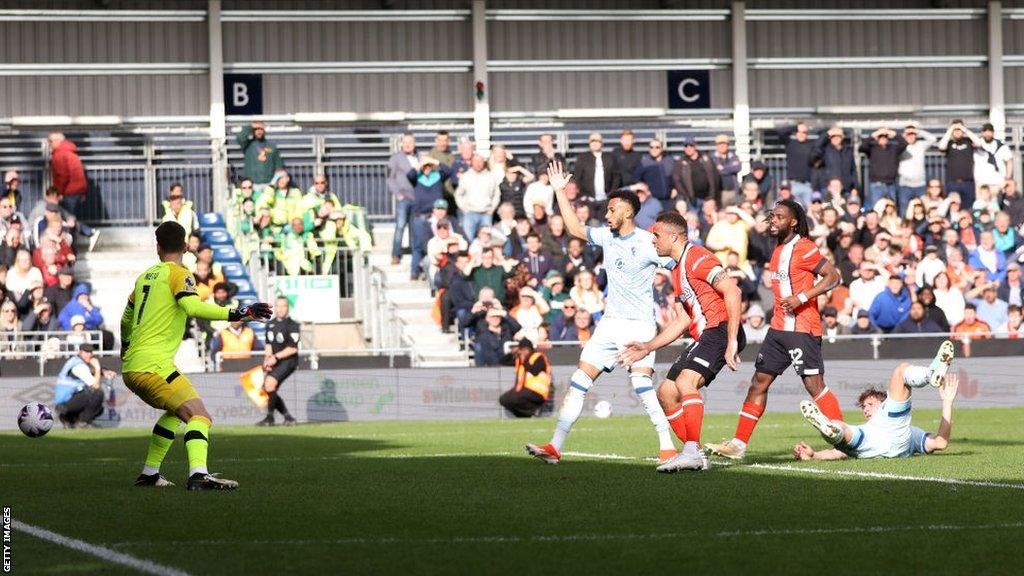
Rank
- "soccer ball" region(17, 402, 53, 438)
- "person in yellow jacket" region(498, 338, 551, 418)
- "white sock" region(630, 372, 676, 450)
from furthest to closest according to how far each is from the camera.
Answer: "person in yellow jacket" region(498, 338, 551, 418)
"soccer ball" region(17, 402, 53, 438)
"white sock" region(630, 372, 676, 450)

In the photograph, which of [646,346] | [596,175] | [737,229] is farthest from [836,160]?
[646,346]

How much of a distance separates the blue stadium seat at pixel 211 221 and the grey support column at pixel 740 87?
11.0m

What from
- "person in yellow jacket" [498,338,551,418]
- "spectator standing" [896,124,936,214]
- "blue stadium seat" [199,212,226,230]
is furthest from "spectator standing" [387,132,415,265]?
"spectator standing" [896,124,936,214]

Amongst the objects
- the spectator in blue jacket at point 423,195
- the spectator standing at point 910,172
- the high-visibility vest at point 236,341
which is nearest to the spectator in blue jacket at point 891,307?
the spectator standing at point 910,172

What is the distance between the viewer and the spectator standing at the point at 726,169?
Result: 102 feet

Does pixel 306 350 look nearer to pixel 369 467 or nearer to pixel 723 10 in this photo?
pixel 369 467

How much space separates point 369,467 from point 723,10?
24.4 m

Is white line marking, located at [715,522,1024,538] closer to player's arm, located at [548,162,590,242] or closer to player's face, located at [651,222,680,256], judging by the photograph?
player's face, located at [651,222,680,256]

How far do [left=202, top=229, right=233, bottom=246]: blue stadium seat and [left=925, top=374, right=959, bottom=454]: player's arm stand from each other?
1743cm

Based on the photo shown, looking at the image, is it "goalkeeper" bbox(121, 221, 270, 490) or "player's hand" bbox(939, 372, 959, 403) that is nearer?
"goalkeeper" bbox(121, 221, 270, 490)

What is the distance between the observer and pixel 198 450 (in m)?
12.0

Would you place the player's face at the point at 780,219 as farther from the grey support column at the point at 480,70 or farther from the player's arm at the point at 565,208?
the grey support column at the point at 480,70

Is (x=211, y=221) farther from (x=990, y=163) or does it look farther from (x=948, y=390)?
(x=948, y=390)

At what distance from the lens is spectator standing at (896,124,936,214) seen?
31.8m
